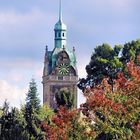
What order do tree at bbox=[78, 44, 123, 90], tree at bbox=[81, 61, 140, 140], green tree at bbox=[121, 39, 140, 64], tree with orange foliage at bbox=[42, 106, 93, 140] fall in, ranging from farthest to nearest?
green tree at bbox=[121, 39, 140, 64]
tree at bbox=[78, 44, 123, 90]
tree with orange foliage at bbox=[42, 106, 93, 140]
tree at bbox=[81, 61, 140, 140]

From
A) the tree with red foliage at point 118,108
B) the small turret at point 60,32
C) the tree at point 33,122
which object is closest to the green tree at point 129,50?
the tree at point 33,122

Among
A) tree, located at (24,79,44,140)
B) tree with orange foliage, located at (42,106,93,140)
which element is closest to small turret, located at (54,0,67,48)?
tree, located at (24,79,44,140)

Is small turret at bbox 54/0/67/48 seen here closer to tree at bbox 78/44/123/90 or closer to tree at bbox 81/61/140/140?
tree at bbox 78/44/123/90

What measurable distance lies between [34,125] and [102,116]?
3018cm

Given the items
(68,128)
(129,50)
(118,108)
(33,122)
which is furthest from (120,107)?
(129,50)

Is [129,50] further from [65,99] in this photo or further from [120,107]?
[120,107]

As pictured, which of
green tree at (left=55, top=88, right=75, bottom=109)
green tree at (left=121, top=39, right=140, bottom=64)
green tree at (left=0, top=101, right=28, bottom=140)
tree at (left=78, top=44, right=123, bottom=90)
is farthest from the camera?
green tree at (left=121, top=39, right=140, bottom=64)

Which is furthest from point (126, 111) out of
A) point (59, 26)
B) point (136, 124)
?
point (59, 26)

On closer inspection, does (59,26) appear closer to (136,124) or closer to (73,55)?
(73,55)

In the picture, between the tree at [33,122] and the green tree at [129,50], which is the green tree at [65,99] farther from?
the green tree at [129,50]

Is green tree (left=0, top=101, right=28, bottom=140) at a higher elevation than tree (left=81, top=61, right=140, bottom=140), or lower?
higher

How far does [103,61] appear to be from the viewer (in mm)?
85250

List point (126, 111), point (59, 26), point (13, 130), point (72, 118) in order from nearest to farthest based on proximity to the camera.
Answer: point (126, 111) → point (72, 118) → point (13, 130) → point (59, 26)

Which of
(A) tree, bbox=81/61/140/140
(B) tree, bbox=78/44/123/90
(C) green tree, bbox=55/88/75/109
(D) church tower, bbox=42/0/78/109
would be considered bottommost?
(A) tree, bbox=81/61/140/140
